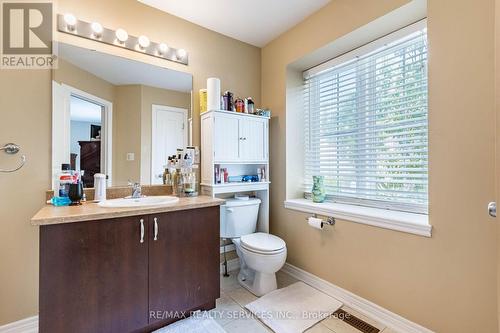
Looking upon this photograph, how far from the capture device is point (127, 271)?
144 cm

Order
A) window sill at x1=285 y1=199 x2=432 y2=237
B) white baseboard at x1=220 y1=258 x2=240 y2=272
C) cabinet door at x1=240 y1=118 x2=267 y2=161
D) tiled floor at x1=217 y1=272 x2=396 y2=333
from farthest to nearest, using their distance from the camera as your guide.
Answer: white baseboard at x1=220 y1=258 x2=240 y2=272 → cabinet door at x1=240 y1=118 x2=267 y2=161 → tiled floor at x1=217 y1=272 x2=396 y2=333 → window sill at x1=285 y1=199 x2=432 y2=237

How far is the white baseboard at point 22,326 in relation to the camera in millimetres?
1496

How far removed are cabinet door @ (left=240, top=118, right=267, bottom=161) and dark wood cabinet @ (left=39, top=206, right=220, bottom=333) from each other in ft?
2.55

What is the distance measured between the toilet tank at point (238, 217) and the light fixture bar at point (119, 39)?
4.68 feet

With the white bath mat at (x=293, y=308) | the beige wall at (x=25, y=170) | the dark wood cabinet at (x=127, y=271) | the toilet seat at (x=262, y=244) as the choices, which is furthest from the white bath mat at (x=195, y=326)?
the beige wall at (x=25, y=170)

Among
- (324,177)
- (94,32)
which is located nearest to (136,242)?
(94,32)

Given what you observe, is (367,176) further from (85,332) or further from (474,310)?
(85,332)

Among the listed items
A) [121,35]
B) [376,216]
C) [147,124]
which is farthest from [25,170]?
[376,216]

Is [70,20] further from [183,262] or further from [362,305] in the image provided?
[362,305]

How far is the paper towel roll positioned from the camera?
214 centimetres

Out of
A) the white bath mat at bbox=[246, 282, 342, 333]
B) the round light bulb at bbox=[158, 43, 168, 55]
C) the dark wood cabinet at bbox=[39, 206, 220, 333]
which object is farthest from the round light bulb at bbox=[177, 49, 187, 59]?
the white bath mat at bbox=[246, 282, 342, 333]

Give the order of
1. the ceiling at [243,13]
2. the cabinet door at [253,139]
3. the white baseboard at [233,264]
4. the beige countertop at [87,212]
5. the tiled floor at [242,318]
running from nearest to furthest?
the beige countertop at [87,212], the tiled floor at [242,318], the ceiling at [243,13], the cabinet door at [253,139], the white baseboard at [233,264]

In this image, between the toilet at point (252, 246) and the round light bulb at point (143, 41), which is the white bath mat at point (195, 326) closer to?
the toilet at point (252, 246)

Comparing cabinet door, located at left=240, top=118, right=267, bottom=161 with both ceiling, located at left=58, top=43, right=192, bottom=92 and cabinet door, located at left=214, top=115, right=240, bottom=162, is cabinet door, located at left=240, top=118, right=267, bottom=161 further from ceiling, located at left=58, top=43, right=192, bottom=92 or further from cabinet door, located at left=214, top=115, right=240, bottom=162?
ceiling, located at left=58, top=43, right=192, bottom=92
